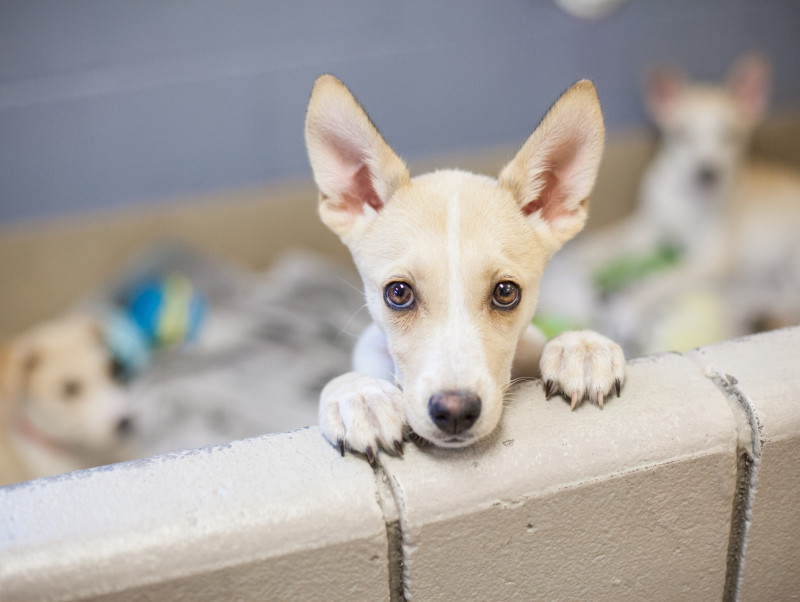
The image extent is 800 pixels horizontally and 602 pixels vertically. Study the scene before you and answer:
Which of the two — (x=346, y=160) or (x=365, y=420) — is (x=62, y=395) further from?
(x=365, y=420)

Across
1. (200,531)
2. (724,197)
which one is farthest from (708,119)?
(200,531)

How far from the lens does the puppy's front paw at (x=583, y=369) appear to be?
1.43 meters

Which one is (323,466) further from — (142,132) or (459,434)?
(142,132)

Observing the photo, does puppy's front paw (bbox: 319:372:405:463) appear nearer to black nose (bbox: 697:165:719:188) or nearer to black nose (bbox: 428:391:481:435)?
black nose (bbox: 428:391:481:435)

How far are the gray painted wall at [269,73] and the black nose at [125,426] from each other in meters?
1.57

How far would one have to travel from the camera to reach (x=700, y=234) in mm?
4184

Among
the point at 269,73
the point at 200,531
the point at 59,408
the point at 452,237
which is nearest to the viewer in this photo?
the point at 200,531

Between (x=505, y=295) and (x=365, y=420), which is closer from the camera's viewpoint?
(x=365, y=420)

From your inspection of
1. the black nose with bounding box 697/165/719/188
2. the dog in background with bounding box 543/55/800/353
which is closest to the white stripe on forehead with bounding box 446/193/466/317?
the dog in background with bounding box 543/55/800/353

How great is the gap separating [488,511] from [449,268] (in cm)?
51

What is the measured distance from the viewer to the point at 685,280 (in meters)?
4.00

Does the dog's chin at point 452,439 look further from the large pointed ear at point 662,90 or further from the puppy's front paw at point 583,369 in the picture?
the large pointed ear at point 662,90

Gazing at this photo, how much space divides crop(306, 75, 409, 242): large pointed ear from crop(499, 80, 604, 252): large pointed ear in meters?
0.30

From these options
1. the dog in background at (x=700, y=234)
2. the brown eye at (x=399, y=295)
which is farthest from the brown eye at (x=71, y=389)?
the dog in background at (x=700, y=234)
